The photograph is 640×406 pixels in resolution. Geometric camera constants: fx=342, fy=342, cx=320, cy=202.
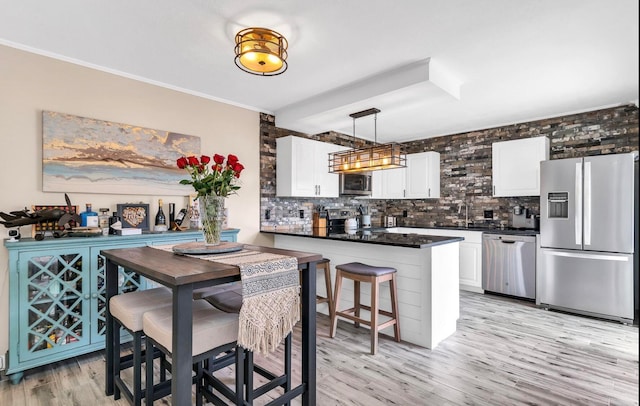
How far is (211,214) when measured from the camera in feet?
7.06

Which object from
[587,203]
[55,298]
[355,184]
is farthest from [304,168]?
[587,203]

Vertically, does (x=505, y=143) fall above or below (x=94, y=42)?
below

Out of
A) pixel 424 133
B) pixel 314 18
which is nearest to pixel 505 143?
pixel 424 133

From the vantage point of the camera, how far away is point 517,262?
4348 millimetres

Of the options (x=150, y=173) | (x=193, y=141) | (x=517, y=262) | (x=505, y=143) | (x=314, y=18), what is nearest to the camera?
(x=314, y=18)

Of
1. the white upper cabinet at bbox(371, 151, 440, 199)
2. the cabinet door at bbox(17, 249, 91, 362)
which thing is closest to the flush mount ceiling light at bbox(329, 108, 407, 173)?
the white upper cabinet at bbox(371, 151, 440, 199)

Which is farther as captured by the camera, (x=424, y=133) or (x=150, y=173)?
(x=424, y=133)

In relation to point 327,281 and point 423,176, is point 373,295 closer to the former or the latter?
point 327,281

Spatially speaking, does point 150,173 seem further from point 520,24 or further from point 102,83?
point 520,24

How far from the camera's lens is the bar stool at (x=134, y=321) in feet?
6.11

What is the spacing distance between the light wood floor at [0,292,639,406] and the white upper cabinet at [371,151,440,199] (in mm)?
2672

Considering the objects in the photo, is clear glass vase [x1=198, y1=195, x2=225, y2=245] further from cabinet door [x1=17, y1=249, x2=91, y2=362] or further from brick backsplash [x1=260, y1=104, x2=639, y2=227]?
brick backsplash [x1=260, y1=104, x2=639, y2=227]

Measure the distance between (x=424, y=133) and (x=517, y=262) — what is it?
242 centimetres

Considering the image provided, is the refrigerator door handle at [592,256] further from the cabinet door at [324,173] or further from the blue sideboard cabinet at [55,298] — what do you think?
the blue sideboard cabinet at [55,298]
